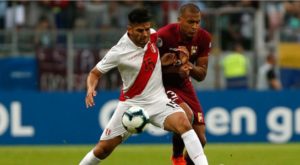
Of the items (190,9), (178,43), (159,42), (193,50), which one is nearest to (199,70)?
(193,50)

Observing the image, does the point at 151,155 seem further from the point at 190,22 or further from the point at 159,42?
the point at 190,22

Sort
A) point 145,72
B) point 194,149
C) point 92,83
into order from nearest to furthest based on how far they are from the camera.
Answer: point 194,149
point 92,83
point 145,72

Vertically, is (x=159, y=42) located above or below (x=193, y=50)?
above

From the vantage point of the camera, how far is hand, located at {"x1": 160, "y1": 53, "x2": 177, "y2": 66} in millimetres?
11477

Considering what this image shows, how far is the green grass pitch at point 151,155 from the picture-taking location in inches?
586

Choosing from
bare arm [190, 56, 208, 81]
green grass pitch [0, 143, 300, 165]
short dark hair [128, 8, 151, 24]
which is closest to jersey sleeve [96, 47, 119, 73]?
short dark hair [128, 8, 151, 24]

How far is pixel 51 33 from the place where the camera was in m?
22.2

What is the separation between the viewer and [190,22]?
11539 millimetres

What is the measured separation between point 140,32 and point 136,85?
74cm

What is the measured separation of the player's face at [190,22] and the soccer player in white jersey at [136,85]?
521 millimetres

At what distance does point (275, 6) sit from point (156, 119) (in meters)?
13.3

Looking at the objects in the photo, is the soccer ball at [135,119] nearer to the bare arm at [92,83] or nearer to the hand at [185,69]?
the bare arm at [92,83]

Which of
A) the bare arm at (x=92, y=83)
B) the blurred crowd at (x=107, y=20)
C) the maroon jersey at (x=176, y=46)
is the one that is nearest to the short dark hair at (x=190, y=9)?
the maroon jersey at (x=176, y=46)

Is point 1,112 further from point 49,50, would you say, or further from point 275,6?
point 275,6
